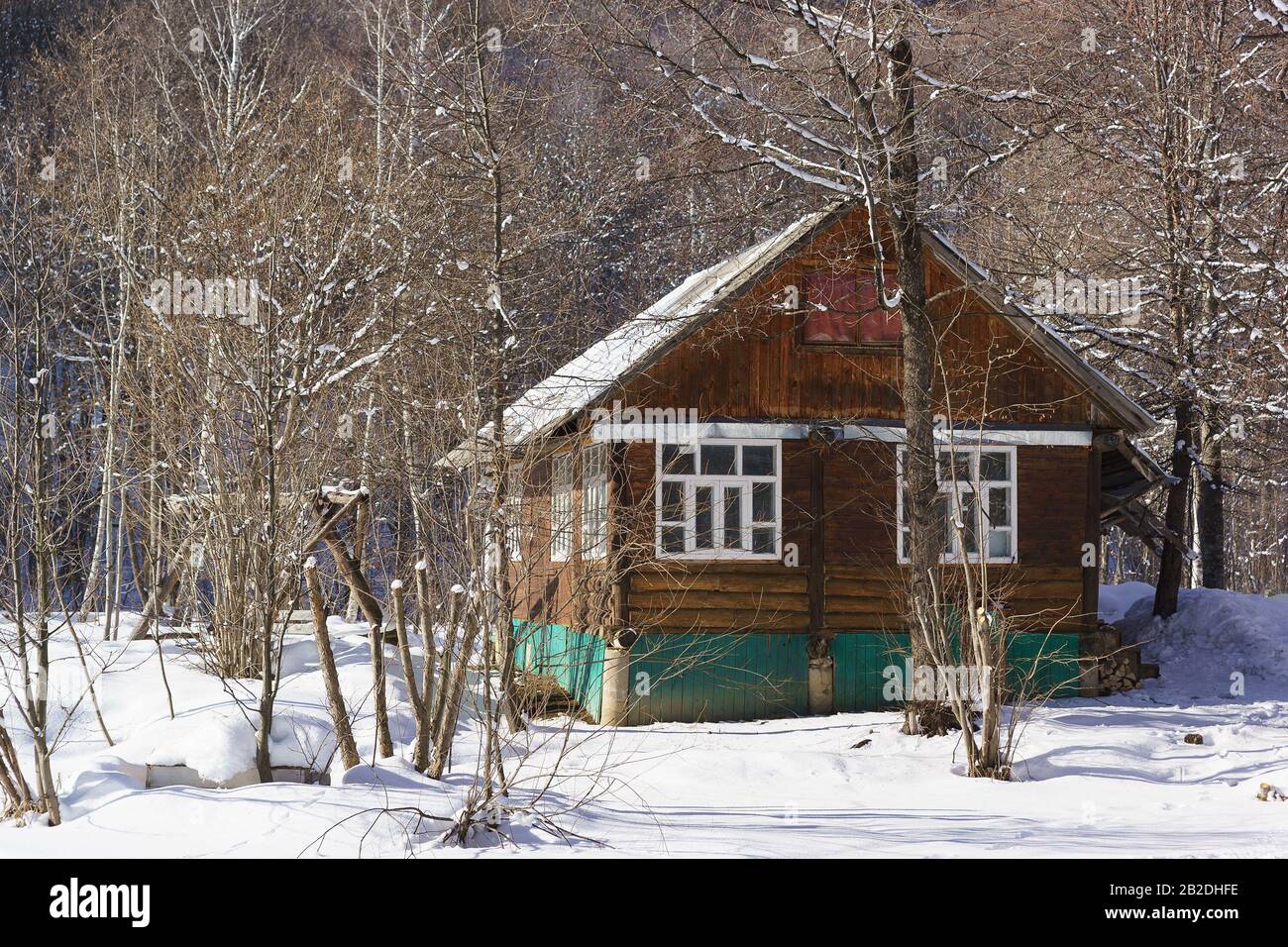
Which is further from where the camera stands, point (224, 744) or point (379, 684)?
point (224, 744)

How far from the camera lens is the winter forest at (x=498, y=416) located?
8.41 meters

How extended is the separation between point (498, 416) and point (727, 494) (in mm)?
5493

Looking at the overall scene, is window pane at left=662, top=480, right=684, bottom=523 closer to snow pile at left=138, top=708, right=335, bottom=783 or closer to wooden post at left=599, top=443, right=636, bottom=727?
wooden post at left=599, top=443, right=636, bottom=727

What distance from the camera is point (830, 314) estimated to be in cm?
1538

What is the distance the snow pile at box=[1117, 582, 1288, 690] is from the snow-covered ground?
62cm

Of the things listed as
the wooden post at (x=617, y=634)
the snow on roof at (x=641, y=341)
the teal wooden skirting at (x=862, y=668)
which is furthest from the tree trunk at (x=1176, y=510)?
the wooden post at (x=617, y=634)

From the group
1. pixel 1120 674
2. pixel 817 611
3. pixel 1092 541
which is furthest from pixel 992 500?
pixel 1120 674

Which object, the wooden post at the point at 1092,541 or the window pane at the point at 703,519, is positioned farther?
the wooden post at the point at 1092,541

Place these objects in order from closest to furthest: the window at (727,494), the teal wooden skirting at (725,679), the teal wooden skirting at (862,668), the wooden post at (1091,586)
Answer: the teal wooden skirting at (725,679)
the window at (727,494)
the teal wooden skirting at (862,668)
the wooden post at (1091,586)

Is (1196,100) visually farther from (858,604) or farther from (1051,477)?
(858,604)

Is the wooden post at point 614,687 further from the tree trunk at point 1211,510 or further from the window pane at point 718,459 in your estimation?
the tree trunk at point 1211,510

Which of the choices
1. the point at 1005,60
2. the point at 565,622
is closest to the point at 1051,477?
the point at 1005,60

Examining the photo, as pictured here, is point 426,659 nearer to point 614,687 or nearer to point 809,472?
point 614,687

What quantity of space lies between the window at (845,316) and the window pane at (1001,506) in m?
2.32
